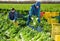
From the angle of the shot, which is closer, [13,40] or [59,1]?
[13,40]

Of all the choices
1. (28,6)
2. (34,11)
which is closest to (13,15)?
(28,6)

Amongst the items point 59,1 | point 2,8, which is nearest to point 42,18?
point 59,1

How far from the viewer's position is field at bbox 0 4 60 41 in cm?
414

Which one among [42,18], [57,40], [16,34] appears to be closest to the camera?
[57,40]

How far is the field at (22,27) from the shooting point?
414cm

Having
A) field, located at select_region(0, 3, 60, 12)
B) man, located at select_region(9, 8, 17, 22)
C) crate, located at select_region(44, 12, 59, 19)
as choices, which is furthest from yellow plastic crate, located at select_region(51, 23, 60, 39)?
man, located at select_region(9, 8, 17, 22)

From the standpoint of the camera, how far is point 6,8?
4.96 metres

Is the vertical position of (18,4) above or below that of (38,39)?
above

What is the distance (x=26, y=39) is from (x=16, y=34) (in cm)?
44

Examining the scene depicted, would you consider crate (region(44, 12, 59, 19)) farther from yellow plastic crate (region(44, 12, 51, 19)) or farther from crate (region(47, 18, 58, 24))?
crate (region(47, 18, 58, 24))

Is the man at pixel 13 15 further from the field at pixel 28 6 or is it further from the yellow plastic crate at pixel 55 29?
the yellow plastic crate at pixel 55 29

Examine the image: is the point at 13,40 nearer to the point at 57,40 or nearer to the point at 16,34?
the point at 16,34

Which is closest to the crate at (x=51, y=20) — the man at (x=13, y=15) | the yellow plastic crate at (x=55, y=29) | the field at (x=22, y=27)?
the field at (x=22, y=27)

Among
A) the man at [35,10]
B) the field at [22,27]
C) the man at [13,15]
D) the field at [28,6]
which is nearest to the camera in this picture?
the field at [22,27]
